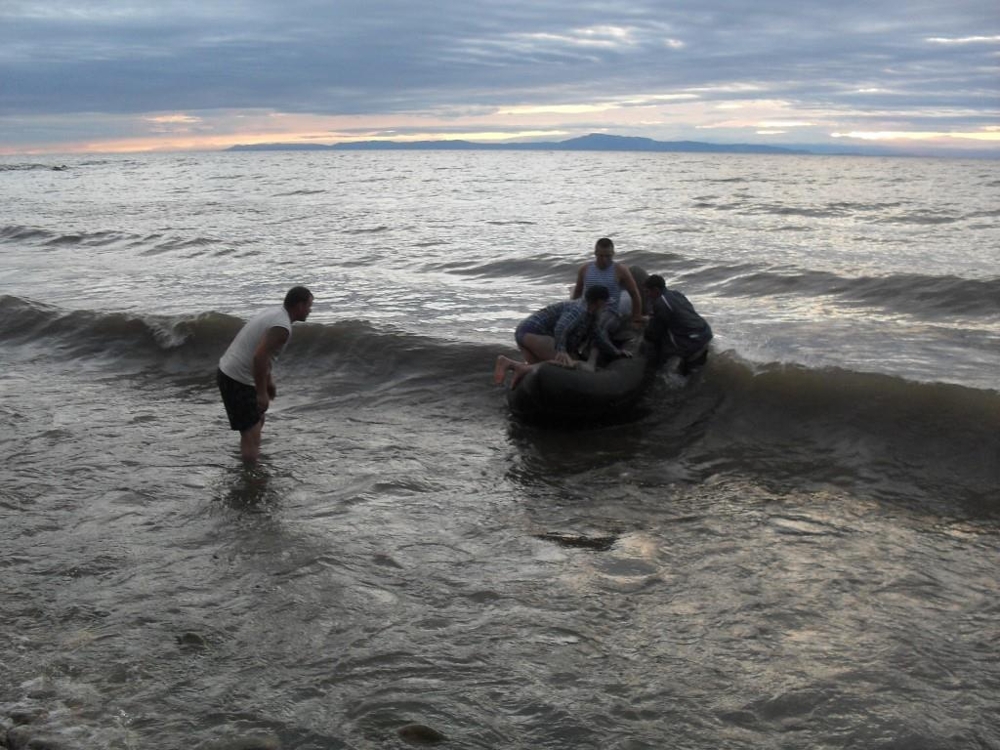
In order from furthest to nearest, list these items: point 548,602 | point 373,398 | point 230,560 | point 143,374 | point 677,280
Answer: point 677,280
point 143,374
point 373,398
point 230,560
point 548,602

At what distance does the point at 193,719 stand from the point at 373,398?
6.63 metres

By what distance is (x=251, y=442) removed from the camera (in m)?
7.96

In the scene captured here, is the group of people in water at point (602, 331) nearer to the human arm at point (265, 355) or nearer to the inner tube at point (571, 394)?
the inner tube at point (571, 394)

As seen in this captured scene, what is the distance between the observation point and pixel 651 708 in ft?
14.4

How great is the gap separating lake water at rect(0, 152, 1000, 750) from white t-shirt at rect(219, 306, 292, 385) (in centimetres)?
90

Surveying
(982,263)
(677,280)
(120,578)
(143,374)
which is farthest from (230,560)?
(982,263)

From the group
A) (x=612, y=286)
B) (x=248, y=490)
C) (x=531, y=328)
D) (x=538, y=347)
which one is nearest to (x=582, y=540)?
(x=248, y=490)

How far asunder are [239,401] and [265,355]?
62 cm

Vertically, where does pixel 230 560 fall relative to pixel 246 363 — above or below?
below

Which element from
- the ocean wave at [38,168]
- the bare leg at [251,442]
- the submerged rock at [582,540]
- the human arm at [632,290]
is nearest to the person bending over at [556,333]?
the human arm at [632,290]

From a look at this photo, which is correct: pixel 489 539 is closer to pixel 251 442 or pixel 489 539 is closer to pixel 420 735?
pixel 420 735

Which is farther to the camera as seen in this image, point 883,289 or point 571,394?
point 883,289

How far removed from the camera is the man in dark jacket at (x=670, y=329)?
402 inches

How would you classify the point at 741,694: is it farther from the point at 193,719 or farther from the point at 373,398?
the point at 373,398
